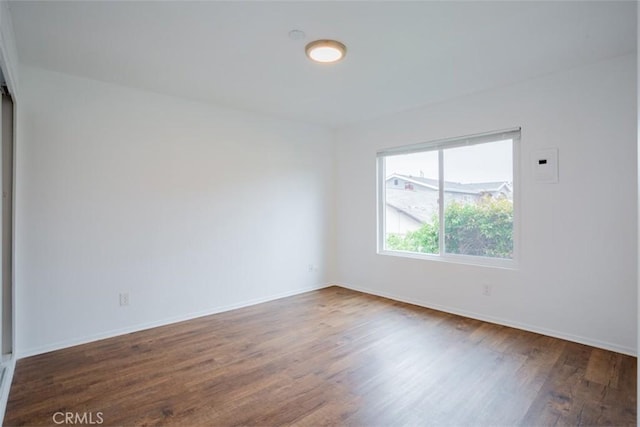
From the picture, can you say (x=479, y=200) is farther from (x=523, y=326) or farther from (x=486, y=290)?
(x=523, y=326)

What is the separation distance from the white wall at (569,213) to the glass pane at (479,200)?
19 cm

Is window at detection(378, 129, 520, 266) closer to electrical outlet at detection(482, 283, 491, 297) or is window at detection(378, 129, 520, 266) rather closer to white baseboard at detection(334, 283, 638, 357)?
electrical outlet at detection(482, 283, 491, 297)

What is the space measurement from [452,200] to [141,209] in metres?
3.44

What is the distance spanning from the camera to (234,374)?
98.0 inches

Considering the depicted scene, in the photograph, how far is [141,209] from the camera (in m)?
3.41

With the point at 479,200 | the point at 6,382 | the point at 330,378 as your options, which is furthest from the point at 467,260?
the point at 6,382

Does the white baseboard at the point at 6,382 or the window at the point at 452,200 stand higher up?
the window at the point at 452,200

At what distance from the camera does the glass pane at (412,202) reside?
4.18m

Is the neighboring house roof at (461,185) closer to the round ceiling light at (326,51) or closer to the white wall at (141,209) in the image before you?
the white wall at (141,209)

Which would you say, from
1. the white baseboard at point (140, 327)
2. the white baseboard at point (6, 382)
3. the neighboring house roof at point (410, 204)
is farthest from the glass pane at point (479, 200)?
the white baseboard at point (6, 382)

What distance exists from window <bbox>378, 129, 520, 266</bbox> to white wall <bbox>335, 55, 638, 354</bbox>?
0.49ft

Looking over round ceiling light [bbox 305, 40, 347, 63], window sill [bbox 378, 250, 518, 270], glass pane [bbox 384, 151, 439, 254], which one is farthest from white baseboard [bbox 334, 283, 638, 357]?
round ceiling light [bbox 305, 40, 347, 63]

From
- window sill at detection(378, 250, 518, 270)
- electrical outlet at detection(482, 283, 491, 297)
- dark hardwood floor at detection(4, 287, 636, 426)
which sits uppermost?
window sill at detection(378, 250, 518, 270)

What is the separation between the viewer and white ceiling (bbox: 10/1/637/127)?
2104 millimetres
